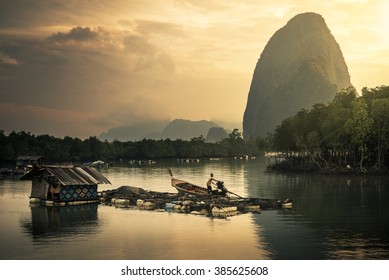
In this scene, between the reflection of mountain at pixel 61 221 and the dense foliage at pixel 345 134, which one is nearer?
the reflection of mountain at pixel 61 221

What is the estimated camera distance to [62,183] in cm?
3528

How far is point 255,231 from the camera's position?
2608cm

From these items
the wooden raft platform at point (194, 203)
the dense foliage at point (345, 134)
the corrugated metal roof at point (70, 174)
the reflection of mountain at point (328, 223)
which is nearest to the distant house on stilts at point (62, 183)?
the corrugated metal roof at point (70, 174)

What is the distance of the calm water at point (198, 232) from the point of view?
21.3 m

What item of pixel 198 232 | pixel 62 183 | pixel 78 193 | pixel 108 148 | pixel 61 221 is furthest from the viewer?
pixel 108 148

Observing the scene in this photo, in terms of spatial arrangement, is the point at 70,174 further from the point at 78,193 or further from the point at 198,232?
the point at 198,232

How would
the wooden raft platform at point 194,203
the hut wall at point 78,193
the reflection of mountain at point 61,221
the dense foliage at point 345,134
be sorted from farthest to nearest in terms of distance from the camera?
1. the dense foliage at point 345,134
2. the hut wall at point 78,193
3. the wooden raft platform at point 194,203
4. the reflection of mountain at point 61,221

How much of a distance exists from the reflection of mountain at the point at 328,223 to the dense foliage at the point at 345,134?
1246cm

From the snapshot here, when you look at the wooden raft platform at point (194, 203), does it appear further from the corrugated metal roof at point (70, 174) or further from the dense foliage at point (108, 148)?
the dense foliage at point (108, 148)

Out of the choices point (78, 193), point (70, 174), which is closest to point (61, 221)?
point (70, 174)

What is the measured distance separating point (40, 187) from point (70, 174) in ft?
9.51

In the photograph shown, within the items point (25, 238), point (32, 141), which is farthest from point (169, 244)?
point (32, 141)
